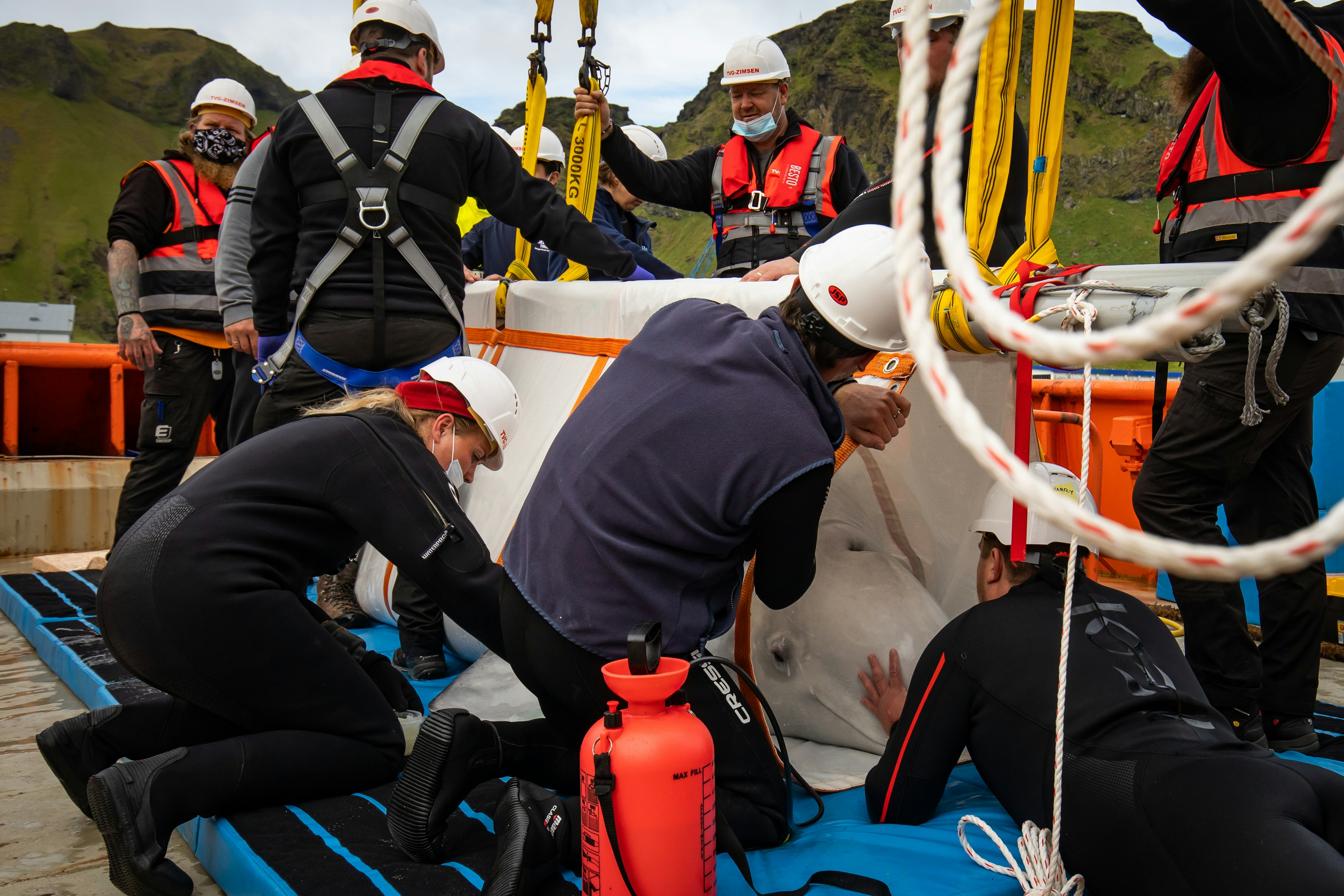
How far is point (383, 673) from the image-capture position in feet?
8.60

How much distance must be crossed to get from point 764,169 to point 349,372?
2084mm

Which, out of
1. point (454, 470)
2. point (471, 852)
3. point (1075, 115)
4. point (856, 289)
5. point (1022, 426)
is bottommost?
point (471, 852)

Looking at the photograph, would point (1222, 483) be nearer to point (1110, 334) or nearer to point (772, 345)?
point (772, 345)

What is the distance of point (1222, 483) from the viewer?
249 cm

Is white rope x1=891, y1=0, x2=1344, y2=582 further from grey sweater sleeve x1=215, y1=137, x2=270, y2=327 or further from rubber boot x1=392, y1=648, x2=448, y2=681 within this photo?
grey sweater sleeve x1=215, y1=137, x2=270, y2=327

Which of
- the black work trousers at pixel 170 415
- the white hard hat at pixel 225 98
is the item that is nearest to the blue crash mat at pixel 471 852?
the black work trousers at pixel 170 415

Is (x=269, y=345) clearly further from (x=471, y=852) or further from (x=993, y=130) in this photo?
(x=993, y=130)

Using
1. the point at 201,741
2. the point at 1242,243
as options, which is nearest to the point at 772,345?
the point at 1242,243

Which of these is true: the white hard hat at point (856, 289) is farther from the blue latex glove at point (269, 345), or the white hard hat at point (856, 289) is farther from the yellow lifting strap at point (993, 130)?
the blue latex glove at point (269, 345)

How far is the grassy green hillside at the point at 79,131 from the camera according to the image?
59312mm

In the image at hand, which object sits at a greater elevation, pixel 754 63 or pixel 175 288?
pixel 754 63

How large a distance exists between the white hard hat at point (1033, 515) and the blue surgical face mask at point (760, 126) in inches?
95.3

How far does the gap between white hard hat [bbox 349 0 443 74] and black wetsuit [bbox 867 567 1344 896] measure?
2.59 meters

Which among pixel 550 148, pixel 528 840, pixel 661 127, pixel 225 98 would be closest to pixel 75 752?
pixel 528 840
